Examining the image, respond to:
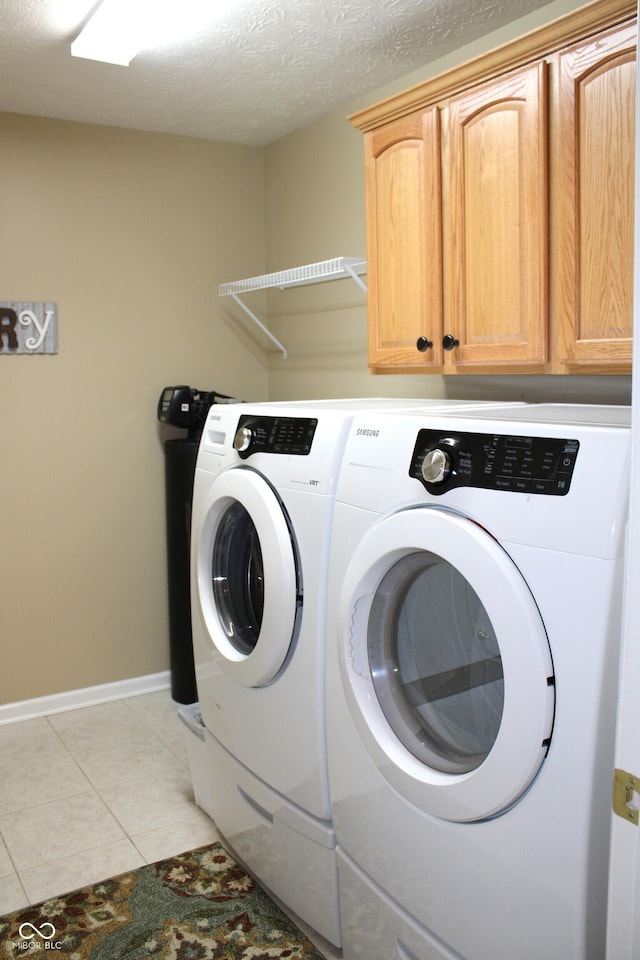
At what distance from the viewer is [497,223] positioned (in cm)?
207

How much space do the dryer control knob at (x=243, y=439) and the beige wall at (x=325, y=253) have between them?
880 millimetres

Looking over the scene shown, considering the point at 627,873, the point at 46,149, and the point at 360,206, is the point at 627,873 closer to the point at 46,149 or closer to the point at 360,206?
the point at 360,206

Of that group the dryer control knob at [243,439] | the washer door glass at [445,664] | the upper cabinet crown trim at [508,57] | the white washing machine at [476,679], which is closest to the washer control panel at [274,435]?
the dryer control knob at [243,439]

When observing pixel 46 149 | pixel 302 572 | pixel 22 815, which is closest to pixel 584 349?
pixel 302 572

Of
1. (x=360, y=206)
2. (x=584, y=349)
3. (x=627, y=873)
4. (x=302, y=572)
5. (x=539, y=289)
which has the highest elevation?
(x=360, y=206)

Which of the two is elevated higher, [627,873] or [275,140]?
[275,140]

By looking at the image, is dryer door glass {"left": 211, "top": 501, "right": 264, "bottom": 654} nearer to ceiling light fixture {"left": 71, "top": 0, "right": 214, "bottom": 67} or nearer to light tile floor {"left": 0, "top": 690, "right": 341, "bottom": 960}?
light tile floor {"left": 0, "top": 690, "right": 341, "bottom": 960}

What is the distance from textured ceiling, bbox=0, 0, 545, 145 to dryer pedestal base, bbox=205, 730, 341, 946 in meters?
2.12

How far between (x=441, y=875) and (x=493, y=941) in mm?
145

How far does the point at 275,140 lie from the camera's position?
376 cm

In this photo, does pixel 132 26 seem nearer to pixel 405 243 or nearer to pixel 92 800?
pixel 405 243

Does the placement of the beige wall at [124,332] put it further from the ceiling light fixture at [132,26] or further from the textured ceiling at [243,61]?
the ceiling light fixture at [132,26]

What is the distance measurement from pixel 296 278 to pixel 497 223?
1203mm

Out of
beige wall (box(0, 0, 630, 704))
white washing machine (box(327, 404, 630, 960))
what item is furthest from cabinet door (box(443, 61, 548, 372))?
beige wall (box(0, 0, 630, 704))
